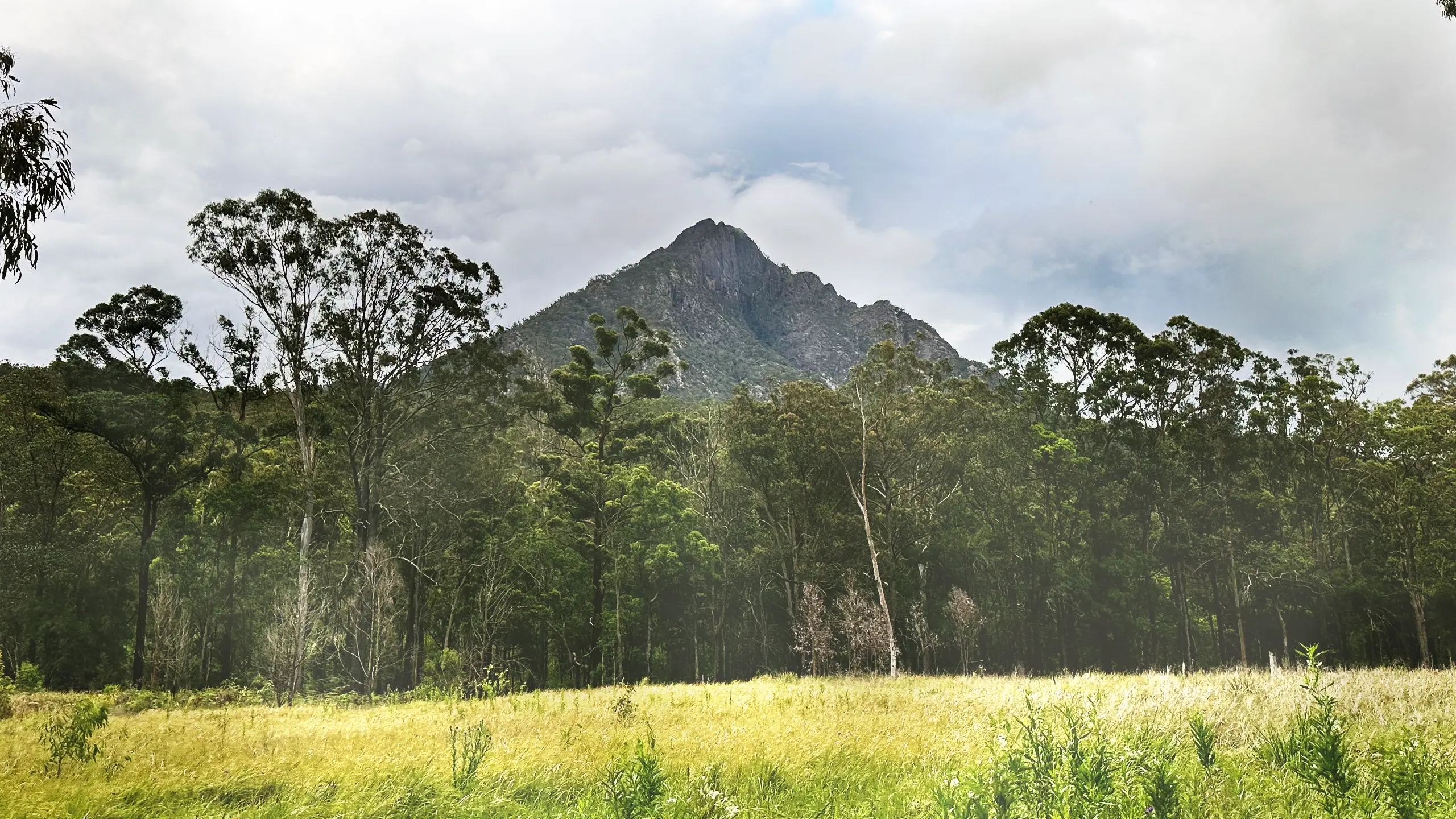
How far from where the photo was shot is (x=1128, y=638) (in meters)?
39.8

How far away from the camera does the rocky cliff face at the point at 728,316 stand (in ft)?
314

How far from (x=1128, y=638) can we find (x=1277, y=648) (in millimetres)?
7525

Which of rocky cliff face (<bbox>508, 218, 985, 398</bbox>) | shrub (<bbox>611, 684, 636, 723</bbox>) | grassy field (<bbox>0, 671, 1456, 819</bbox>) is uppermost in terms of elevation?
rocky cliff face (<bbox>508, 218, 985, 398</bbox>)

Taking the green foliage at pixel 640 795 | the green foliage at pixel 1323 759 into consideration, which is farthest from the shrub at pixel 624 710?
the green foliage at pixel 1323 759

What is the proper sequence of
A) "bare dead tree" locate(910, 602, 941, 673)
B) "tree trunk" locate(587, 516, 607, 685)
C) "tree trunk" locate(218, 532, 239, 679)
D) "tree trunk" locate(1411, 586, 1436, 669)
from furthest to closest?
"tree trunk" locate(587, 516, 607, 685) → "bare dead tree" locate(910, 602, 941, 673) → "tree trunk" locate(218, 532, 239, 679) → "tree trunk" locate(1411, 586, 1436, 669)

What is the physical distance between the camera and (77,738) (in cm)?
733

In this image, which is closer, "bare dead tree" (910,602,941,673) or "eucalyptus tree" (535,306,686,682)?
"eucalyptus tree" (535,306,686,682)

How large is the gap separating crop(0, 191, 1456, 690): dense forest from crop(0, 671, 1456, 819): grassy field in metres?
16.5

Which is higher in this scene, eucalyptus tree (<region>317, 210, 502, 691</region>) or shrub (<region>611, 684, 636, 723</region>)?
eucalyptus tree (<region>317, 210, 502, 691</region>)

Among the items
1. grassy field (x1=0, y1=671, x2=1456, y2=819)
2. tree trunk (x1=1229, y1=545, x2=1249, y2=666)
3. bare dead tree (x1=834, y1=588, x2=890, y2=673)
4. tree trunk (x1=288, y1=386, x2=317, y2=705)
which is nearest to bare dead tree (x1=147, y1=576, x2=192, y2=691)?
tree trunk (x1=288, y1=386, x2=317, y2=705)

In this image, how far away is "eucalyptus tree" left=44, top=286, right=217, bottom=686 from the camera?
26.3m

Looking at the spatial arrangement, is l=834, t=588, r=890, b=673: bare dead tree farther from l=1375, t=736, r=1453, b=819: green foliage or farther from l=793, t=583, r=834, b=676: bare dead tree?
l=1375, t=736, r=1453, b=819: green foliage

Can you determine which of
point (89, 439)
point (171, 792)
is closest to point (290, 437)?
point (89, 439)

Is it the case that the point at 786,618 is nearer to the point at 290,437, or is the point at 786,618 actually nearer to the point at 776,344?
the point at 290,437
